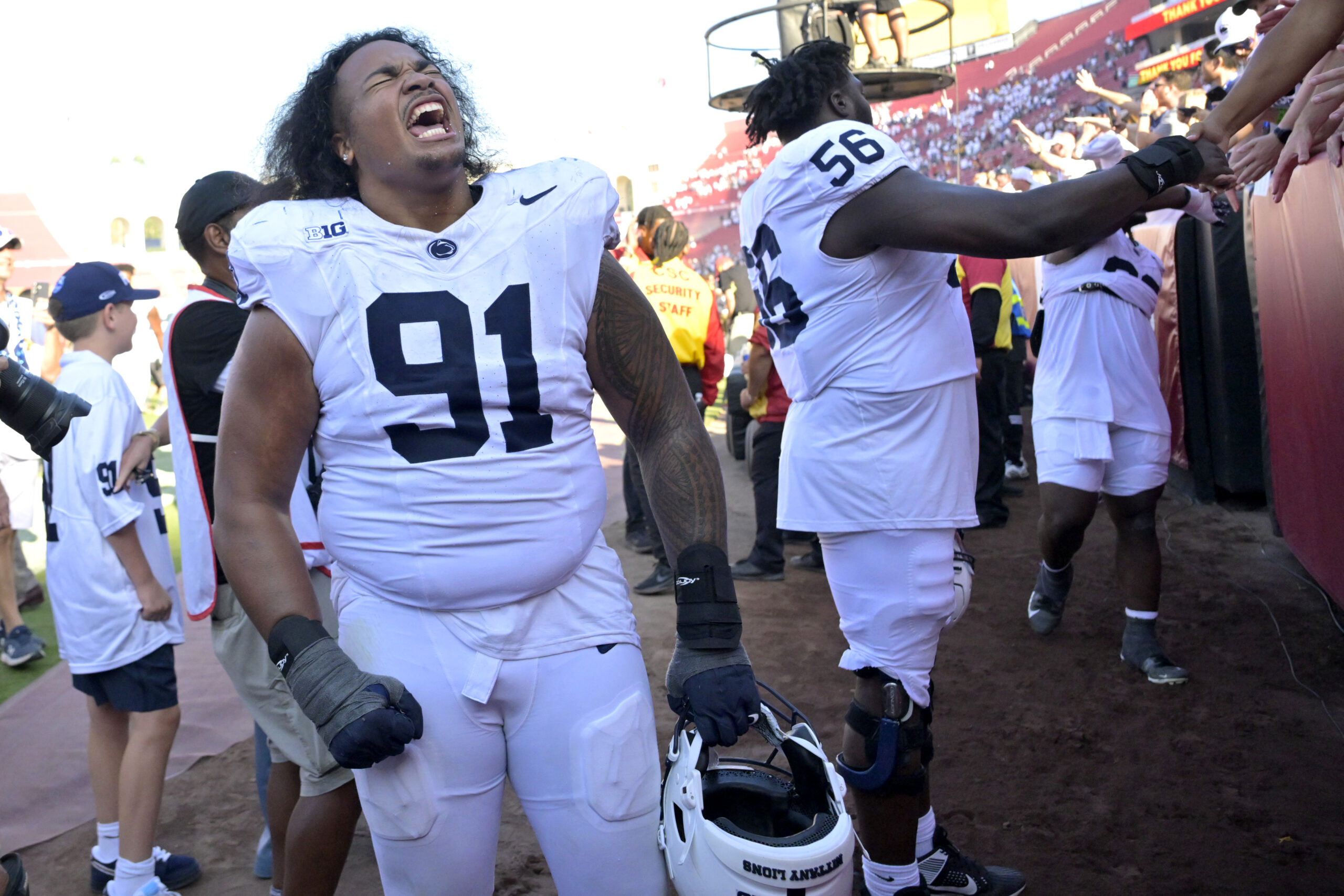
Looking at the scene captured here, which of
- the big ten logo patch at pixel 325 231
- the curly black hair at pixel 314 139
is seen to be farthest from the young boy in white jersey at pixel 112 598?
the big ten logo patch at pixel 325 231

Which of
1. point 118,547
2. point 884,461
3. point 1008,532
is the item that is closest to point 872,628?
point 884,461

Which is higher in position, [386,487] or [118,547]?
[386,487]

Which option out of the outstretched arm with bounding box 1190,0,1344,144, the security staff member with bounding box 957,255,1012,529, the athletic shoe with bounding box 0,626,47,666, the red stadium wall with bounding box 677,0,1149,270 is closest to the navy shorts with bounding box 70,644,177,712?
the athletic shoe with bounding box 0,626,47,666

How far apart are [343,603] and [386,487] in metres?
0.26

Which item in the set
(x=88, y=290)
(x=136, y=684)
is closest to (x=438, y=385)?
(x=136, y=684)

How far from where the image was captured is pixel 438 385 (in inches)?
69.3

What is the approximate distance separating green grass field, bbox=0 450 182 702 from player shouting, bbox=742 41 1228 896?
1870 millimetres

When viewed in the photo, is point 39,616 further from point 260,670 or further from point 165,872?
point 260,670

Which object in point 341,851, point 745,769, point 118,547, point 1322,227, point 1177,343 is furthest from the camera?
point 1177,343

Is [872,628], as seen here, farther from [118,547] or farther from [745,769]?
[118,547]

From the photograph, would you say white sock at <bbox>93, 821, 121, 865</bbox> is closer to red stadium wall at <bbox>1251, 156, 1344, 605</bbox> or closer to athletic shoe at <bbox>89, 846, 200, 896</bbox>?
athletic shoe at <bbox>89, 846, 200, 896</bbox>

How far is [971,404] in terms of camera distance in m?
2.83

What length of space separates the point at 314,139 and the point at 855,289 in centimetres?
139

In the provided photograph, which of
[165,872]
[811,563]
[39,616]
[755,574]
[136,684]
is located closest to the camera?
[136,684]
